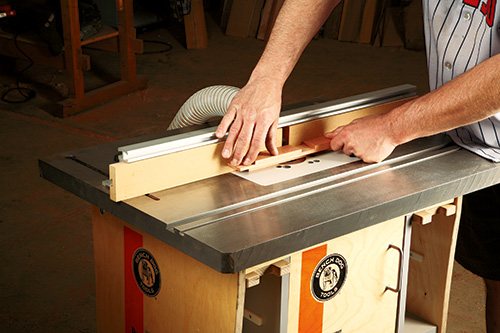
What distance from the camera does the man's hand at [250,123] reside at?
5.66 feet

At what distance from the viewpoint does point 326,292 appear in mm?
1709

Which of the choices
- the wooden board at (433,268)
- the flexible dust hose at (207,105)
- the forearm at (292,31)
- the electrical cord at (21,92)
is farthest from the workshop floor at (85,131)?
the forearm at (292,31)

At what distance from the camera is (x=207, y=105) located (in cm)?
197

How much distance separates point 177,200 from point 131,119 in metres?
2.94

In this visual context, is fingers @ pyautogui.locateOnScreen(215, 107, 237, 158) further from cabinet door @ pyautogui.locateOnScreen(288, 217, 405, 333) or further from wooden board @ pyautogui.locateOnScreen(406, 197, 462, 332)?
wooden board @ pyautogui.locateOnScreen(406, 197, 462, 332)

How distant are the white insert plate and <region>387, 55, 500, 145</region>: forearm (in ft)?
0.55

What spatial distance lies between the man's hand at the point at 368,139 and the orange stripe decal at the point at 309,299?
30 centimetres

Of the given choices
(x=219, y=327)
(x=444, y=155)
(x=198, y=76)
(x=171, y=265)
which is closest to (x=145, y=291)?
(x=171, y=265)

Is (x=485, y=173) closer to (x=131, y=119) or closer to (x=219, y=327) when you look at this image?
(x=219, y=327)

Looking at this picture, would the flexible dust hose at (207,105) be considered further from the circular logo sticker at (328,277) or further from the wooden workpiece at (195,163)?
the circular logo sticker at (328,277)

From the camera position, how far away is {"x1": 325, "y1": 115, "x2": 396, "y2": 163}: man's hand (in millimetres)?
1794

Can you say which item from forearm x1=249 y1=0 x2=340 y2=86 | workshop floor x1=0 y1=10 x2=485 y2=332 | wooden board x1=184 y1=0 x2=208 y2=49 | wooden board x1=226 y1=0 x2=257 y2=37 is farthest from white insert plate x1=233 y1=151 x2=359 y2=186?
wooden board x1=226 y1=0 x2=257 y2=37

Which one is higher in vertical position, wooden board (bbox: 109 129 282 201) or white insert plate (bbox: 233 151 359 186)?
wooden board (bbox: 109 129 282 201)

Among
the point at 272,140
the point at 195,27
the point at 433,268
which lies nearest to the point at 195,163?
the point at 272,140
